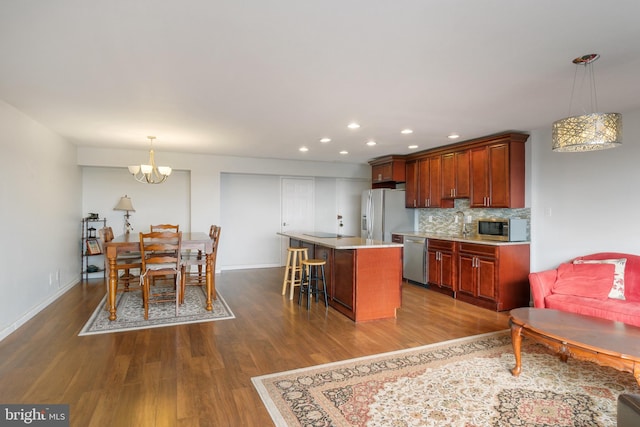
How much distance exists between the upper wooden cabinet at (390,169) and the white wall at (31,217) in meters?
5.27

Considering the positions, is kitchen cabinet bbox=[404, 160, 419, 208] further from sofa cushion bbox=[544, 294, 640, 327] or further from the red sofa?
sofa cushion bbox=[544, 294, 640, 327]

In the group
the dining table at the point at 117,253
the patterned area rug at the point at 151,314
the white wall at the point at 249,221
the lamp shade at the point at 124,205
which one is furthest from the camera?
the white wall at the point at 249,221

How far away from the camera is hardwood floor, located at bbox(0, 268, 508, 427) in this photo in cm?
224

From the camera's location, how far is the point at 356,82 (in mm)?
2861

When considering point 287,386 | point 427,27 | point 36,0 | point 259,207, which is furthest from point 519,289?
point 36,0

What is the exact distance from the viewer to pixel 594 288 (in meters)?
3.53

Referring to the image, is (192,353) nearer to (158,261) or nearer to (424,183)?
(158,261)

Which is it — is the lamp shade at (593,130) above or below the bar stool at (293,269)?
above


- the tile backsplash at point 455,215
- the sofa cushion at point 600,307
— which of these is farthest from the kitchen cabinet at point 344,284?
the tile backsplash at point 455,215

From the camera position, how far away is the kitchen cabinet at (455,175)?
5328 mm

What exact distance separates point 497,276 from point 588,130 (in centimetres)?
259

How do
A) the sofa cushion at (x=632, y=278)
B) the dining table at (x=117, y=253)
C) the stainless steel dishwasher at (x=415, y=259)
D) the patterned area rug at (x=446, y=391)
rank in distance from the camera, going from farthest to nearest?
the stainless steel dishwasher at (x=415, y=259) → the dining table at (x=117, y=253) → the sofa cushion at (x=632, y=278) → the patterned area rug at (x=446, y=391)

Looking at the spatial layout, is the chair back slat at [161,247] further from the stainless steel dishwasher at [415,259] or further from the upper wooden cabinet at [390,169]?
the upper wooden cabinet at [390,169]

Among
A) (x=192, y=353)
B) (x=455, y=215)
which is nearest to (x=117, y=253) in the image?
(x=192, y=353)
